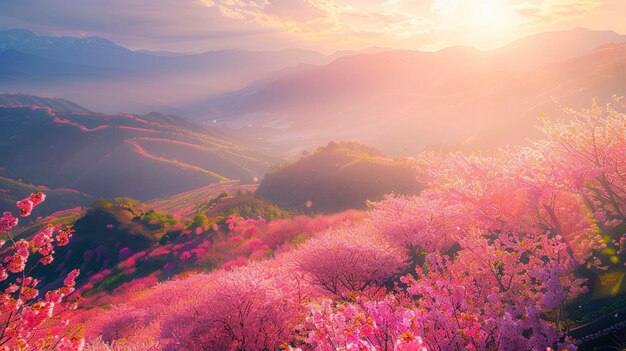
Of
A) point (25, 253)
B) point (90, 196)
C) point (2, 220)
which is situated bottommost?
point (90, 196)

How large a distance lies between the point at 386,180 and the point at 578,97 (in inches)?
2828

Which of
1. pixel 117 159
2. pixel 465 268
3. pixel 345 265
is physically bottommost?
pixel 117 159

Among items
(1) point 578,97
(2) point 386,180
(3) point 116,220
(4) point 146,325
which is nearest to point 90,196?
(3) point 116,220

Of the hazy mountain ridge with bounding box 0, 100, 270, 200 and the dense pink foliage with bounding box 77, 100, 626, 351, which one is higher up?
the dense pink foliage with bounding box 77, 100, 626, 351

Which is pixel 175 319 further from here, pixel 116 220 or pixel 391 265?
pixel 116 220

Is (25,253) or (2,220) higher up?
(2,220)

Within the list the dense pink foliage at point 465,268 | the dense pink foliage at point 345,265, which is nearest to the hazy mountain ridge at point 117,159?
the dense pink foliage at point 345,265

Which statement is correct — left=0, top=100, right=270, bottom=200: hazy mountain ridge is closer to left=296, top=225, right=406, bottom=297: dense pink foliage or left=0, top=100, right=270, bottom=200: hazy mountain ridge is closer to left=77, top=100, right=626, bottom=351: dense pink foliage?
left=296, top=225, right=406, bottom=297: dense pink foliage

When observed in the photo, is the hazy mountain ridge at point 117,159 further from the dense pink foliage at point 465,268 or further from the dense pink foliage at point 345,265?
the dense pink foliage at point 465,268

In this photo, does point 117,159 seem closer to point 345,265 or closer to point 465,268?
point 345,265

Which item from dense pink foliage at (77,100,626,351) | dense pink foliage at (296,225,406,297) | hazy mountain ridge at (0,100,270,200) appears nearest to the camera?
dense pink foliage at (77,100,626,351)

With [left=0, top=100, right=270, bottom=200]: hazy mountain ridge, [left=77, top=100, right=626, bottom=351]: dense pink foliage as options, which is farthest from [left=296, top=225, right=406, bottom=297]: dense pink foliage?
[left=0, top=100, right=270, bottom=200]: hazy mountain ridge

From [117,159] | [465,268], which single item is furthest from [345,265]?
[117,159]

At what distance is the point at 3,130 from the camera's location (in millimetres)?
165125
